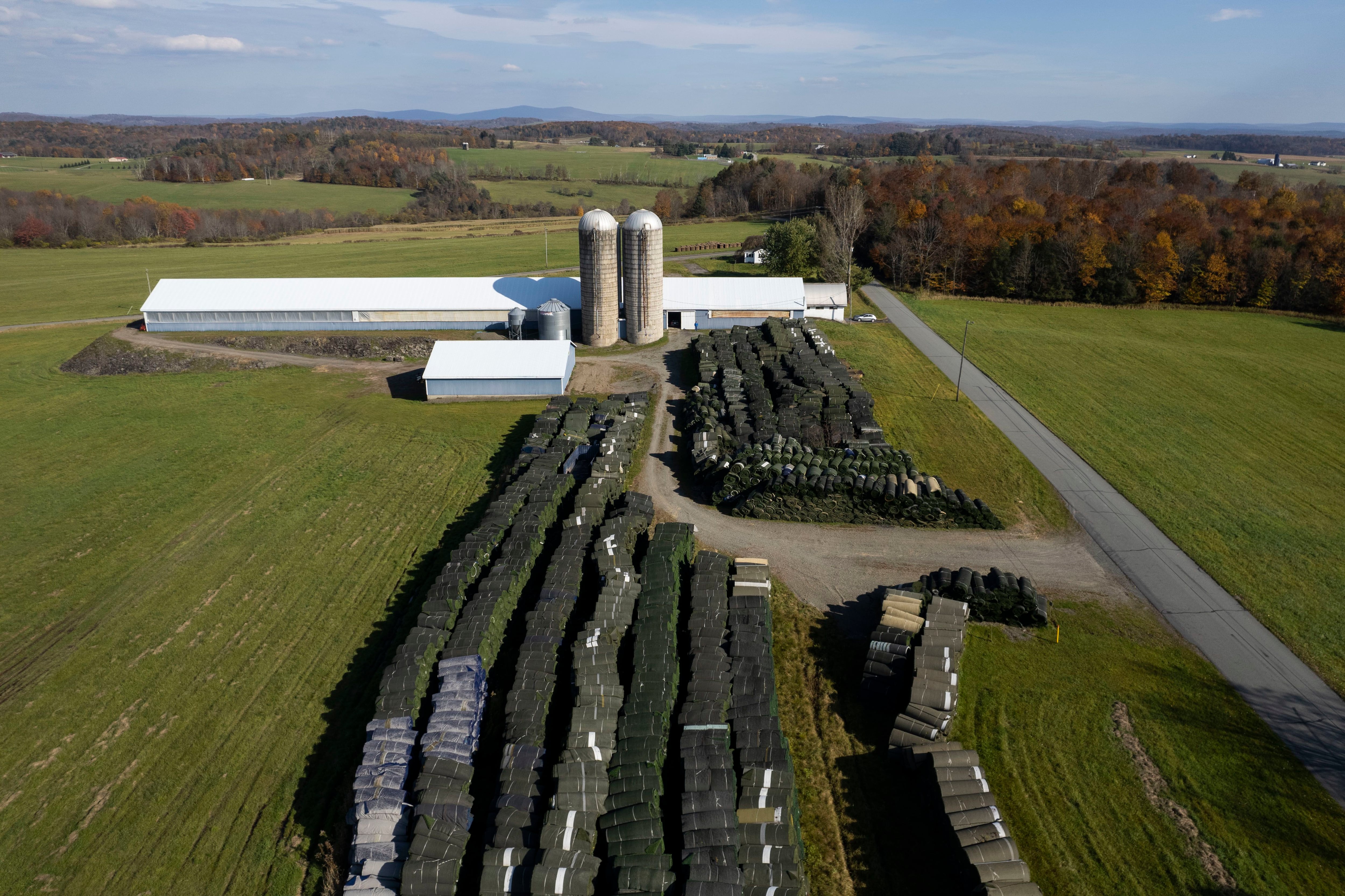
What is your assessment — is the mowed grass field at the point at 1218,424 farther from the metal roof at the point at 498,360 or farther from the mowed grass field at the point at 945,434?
the metal roof at the point at 498,360

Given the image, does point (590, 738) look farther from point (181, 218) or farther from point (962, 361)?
point (181, 218)

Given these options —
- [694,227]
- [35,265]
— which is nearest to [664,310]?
[694,227]

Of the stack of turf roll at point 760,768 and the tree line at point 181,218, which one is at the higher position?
the tree line at point 181,218

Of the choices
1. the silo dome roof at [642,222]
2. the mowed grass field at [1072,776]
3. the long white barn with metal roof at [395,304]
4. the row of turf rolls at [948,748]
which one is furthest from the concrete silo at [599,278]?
the mowed grass field at [1072,776]

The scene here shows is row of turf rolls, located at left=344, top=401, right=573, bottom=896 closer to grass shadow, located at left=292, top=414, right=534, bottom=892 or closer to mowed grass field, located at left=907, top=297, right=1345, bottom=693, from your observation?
grass shadow, located at left=292, top=414, right=534, bottom=892

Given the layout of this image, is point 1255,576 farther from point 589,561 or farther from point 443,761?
point 443,761

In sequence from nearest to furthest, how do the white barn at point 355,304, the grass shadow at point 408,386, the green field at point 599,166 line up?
the grass shadow at point 408,386 < the white barn at point 355,304 < the green field at point 599,166

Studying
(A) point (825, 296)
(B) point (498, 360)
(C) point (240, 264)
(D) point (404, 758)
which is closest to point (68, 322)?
(C) point (240, 264)
